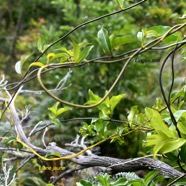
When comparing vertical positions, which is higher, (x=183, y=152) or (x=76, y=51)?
(x=76, y=51)

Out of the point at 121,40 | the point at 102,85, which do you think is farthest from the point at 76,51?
the point at 102,85

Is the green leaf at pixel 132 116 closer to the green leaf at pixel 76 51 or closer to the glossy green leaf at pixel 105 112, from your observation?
the glossy green leaf at pixel 105 112

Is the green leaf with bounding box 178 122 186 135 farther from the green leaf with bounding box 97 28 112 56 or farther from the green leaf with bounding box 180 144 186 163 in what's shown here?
the green leaf with bounding box 97 28 112 56

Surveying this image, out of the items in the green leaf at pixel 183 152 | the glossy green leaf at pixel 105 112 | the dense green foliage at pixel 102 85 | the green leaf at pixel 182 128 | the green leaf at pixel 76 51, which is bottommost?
the dense green foliage at pixel 102 85

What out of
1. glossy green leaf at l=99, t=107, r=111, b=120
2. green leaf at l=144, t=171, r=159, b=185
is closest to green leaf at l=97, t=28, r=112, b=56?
glossy green leaf at l=99, t=107, r=111, b=120

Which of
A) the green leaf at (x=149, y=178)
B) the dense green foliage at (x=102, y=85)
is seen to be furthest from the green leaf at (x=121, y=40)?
the green leaf at (x=149, y=178)

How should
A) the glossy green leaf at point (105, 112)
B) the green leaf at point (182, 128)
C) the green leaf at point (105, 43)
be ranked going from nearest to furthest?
the green leaf at point (182, 128) < the green leaf at point (105, 43) < the glossy green leaf at point (105, 112)

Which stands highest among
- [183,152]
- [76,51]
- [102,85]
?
[76,51]

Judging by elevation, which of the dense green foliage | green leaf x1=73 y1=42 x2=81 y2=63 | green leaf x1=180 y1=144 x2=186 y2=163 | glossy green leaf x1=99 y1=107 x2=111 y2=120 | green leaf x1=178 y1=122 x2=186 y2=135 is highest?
green leaf x1=73 y1=42 x2=81 y2=63

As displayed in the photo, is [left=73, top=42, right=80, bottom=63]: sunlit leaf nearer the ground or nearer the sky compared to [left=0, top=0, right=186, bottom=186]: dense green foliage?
nearer the sky

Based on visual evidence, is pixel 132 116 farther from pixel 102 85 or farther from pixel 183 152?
pixel 102 85

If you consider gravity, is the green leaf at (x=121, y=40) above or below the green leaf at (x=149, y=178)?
above

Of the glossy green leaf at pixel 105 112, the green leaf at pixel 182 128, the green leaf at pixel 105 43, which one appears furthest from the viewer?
the glossy green leaf at pixel 105 112

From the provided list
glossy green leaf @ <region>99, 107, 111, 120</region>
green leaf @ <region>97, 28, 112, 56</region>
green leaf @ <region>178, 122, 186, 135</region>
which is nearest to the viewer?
green leaf @ <region>178, 122, 186, 135</region>
